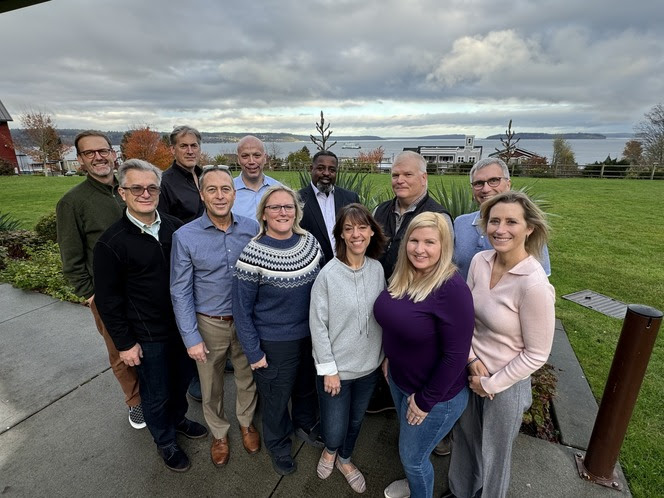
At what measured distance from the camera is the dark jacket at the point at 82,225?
2.52 meters

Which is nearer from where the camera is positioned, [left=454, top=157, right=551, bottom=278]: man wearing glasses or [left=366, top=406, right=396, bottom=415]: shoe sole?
[left=454, top=157, right=551, bottom=278]: man wearing glasses

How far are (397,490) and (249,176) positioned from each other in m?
3.10

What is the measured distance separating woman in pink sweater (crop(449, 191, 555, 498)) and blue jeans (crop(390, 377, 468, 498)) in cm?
17

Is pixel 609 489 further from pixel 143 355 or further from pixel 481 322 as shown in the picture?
pixel 143 355

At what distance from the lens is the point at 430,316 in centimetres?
173

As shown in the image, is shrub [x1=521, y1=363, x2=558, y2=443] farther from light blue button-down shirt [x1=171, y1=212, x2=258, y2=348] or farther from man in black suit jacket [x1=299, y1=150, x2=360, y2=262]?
light blue button-down shirt [x1=171, y1=212, x2=258, y2=348]

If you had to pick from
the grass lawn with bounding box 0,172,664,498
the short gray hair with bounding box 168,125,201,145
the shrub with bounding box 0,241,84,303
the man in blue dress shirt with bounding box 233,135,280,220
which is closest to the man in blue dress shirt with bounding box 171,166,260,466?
the man in blue dress shirt with bounding box 233,135,280,220

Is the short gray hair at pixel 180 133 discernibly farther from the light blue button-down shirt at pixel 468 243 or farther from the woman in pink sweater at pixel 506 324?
the woman in pink sweater at pixel 506 324

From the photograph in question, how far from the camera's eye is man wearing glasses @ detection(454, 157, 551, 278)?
94.0 inches

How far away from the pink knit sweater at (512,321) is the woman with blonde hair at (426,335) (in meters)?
0.19

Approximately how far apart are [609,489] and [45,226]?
1088cm

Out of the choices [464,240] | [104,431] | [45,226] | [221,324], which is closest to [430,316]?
[464,240]

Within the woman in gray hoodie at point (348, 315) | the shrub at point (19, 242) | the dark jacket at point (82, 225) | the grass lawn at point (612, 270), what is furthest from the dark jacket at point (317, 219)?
the shrub at point (19, 242)

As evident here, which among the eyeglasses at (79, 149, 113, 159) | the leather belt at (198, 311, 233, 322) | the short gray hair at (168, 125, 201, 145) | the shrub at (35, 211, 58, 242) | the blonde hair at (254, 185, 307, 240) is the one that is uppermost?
the short gray hair at (168, 125, 201, 145)
